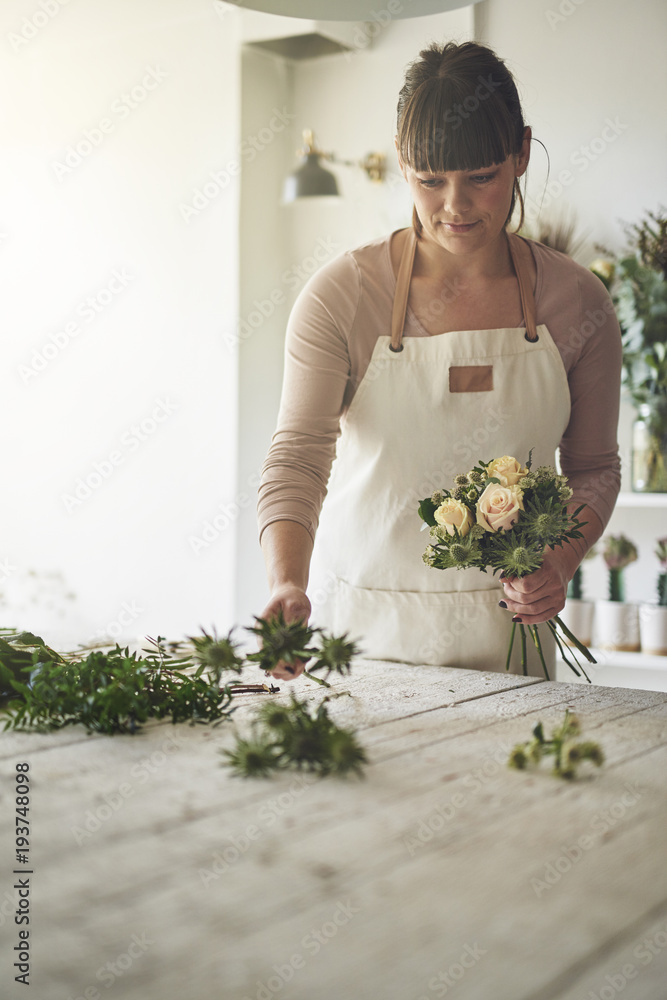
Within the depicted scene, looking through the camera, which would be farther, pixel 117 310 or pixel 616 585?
pixel 117 310

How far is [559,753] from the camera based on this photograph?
1.04 meters

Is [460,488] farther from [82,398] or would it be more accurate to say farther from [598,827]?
[82,398]

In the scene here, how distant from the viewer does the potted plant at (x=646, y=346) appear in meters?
2.97

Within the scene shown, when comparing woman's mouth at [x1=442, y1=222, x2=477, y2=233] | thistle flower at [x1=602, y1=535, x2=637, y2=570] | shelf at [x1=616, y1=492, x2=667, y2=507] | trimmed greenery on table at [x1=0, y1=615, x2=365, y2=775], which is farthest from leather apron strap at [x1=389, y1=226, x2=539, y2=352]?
thistle flower at [x1=602, y1=535, x2=637, y2=570]

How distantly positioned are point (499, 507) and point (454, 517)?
0.24 feet

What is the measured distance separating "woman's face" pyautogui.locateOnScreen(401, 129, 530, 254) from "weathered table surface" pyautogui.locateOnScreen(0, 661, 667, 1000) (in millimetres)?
942

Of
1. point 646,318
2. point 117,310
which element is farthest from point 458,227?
point 117,310

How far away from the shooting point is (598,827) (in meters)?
0.89

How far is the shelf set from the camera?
10.0ft

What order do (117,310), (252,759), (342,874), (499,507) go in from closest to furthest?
(342,874) < (252,759) < (499,507) < (117,310)

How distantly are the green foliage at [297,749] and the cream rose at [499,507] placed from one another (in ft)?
1.55

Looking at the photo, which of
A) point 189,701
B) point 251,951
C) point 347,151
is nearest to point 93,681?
point 189,701

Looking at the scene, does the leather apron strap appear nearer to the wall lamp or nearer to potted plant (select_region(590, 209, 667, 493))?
potted plant (select_region(590, 209, 667, 493))

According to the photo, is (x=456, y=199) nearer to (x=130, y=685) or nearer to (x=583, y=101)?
(x=130, y=685)
